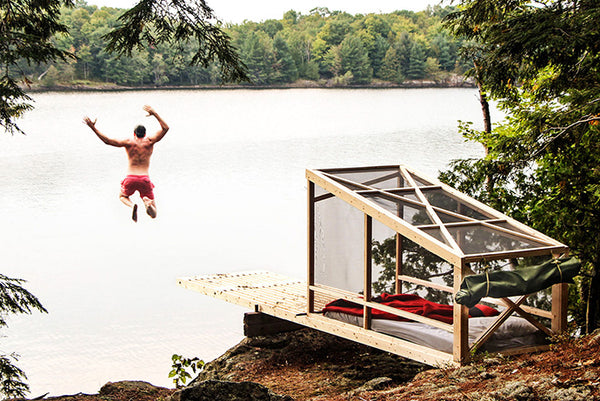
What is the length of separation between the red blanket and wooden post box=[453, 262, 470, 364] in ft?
2.03

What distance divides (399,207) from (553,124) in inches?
73.9

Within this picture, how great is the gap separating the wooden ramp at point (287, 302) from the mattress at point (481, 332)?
90mm

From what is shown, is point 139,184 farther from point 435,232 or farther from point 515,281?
point 515,281

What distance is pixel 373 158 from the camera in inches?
1415

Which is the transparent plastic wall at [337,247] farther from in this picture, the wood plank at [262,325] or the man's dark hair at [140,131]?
the man's dark hair at [140,131]

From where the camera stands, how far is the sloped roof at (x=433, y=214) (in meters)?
7.64

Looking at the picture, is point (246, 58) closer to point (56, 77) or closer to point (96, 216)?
point (56, 77)

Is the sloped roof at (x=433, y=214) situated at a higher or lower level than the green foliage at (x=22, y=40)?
lower

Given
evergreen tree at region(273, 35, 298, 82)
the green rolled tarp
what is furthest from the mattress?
evergreen tree at region(273, 35, 298, 82)

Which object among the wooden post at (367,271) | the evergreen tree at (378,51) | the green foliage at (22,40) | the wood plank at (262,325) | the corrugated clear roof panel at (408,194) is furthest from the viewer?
the evergreen tree at (378,51)

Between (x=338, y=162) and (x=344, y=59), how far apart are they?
20300 millimetres

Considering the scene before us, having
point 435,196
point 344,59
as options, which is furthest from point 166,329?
point 344,59

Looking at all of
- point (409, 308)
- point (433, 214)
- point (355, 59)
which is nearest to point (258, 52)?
point (355, 59)

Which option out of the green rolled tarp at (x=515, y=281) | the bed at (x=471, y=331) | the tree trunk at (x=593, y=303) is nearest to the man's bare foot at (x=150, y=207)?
the bed at (x=471, y=331)
